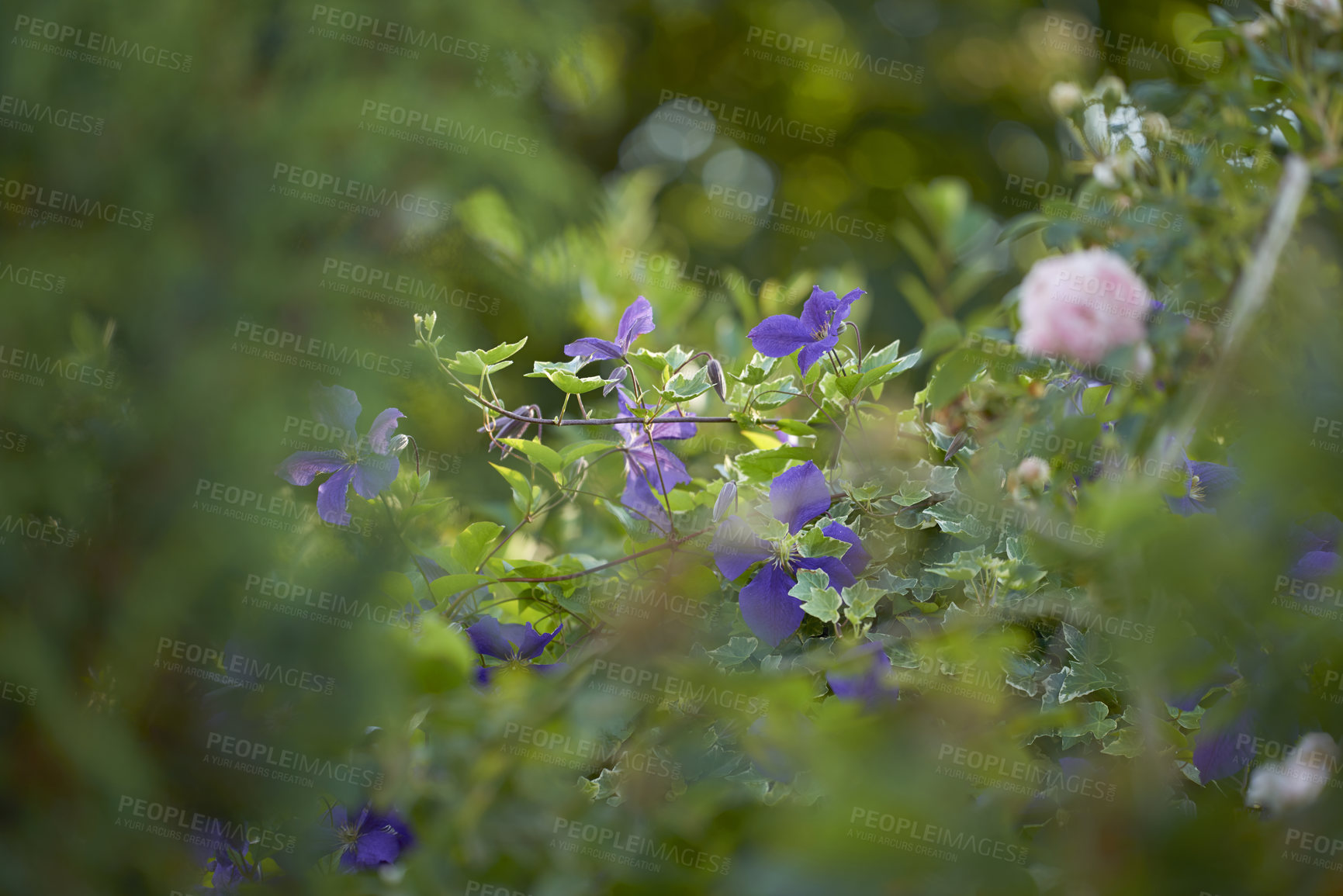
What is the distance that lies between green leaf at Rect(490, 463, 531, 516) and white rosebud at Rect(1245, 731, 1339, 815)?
444 millimetres

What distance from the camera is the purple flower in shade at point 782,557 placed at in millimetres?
498

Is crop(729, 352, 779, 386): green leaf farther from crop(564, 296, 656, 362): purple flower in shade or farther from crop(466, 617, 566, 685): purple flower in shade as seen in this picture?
crop(466, 617, 566, 685): purple flower in shade

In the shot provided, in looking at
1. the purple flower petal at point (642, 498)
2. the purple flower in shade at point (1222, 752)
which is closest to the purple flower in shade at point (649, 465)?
the purple flower petal at point (642, 498)

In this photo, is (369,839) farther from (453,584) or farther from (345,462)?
(345,462)

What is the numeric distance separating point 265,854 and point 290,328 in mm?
1675

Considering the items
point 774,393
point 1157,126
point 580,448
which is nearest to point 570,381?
point 580,448

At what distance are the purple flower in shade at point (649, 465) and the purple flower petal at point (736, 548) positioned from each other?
0.09 metres

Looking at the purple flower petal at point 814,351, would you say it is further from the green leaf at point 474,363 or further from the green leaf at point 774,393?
the green leaf at point 474,363

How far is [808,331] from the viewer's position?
22.2 inches

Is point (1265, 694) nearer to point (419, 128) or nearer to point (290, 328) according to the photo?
point (290, 328)

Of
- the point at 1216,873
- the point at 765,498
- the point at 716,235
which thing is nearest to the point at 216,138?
the point at 765,498

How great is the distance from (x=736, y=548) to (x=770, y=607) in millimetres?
40

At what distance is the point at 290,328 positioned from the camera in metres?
1.92

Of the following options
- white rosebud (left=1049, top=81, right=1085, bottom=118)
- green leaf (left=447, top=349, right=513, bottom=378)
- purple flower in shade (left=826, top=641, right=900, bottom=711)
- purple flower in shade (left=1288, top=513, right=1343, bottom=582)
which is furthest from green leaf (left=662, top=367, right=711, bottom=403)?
white rosebud (left=1049, top=81, right=1085, bottom=118)
